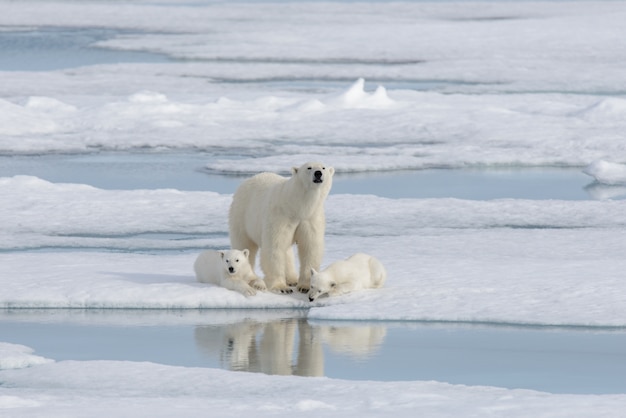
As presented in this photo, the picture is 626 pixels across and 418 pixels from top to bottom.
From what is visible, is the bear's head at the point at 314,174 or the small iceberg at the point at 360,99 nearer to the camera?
the bear's head at the point at 314,174

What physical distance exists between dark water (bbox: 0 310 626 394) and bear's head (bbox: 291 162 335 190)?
0.65 meters

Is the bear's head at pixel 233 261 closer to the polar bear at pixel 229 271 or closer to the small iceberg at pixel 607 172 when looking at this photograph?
the polar bear at pixel 229 271

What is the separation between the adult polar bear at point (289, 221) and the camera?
6.14 metres

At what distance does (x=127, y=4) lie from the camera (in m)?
35.9

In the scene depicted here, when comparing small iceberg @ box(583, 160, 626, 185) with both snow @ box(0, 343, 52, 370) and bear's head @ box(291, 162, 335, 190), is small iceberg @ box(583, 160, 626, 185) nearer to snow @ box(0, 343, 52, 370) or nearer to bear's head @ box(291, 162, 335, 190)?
bear's head @ box(291, 162, 335, 190)

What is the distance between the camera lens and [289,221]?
6.22 m

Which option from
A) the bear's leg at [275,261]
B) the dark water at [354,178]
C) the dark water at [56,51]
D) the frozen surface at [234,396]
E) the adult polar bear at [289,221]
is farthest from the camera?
the dark water at [56,51]

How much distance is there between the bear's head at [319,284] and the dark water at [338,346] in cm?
15

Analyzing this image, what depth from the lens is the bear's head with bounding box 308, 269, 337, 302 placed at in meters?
6.17

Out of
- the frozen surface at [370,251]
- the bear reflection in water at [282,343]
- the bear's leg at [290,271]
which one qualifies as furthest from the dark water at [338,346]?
the bear's leg at [290,271]

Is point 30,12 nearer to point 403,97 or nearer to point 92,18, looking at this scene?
point 92,18

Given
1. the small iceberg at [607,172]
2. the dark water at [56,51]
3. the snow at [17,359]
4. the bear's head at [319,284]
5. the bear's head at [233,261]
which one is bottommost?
the snow at [17,359]

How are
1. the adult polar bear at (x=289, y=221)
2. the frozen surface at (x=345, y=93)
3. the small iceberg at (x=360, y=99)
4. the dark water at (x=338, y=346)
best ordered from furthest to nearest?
the small iceberg at (x=360, y=99) < the frozen surface at (x=345, y=93) < the adult polar bear at (x=289, y=221) < the dark water at (x=338, y=346)

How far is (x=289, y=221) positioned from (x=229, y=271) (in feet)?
1.25
